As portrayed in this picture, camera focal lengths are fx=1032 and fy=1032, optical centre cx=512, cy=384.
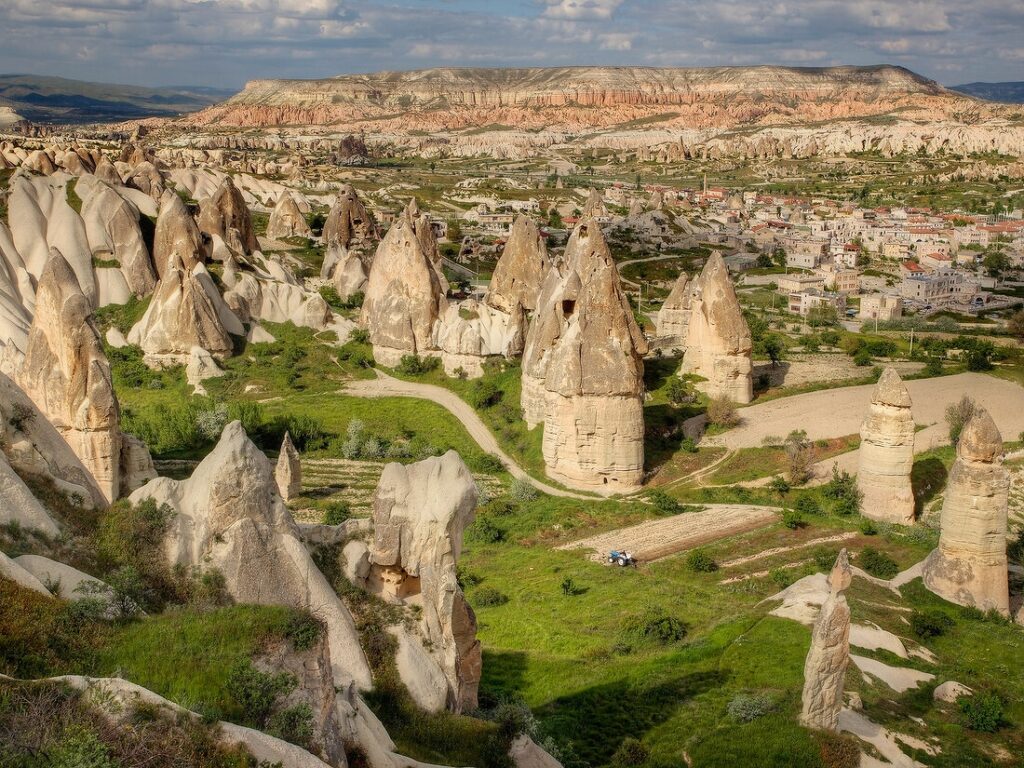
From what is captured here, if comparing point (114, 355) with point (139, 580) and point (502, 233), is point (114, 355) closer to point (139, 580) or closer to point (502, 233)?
point (139, 580)

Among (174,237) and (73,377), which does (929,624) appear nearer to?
(73,377)

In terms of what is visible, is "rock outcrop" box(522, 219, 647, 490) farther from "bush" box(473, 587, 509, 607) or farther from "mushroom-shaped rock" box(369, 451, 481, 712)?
"mushroom-shaped rock" box(369, 451, 481, 712)

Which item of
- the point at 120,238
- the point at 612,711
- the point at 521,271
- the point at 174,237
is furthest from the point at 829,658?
the point at 120,238

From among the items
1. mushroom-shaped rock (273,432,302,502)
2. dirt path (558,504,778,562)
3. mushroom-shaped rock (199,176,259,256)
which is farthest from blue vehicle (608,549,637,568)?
mushroom-shaped rock (199,176,259,256)

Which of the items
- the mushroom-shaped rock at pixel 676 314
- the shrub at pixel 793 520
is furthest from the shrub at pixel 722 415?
the mushroom-shaped rock at pixel 676 314

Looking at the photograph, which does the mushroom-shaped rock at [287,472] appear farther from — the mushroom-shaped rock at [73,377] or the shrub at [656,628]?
the shrub at [656,628]

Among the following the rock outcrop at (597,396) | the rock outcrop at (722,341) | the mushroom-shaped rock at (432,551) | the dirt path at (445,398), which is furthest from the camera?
A: the rock outcrop at (722,341)
